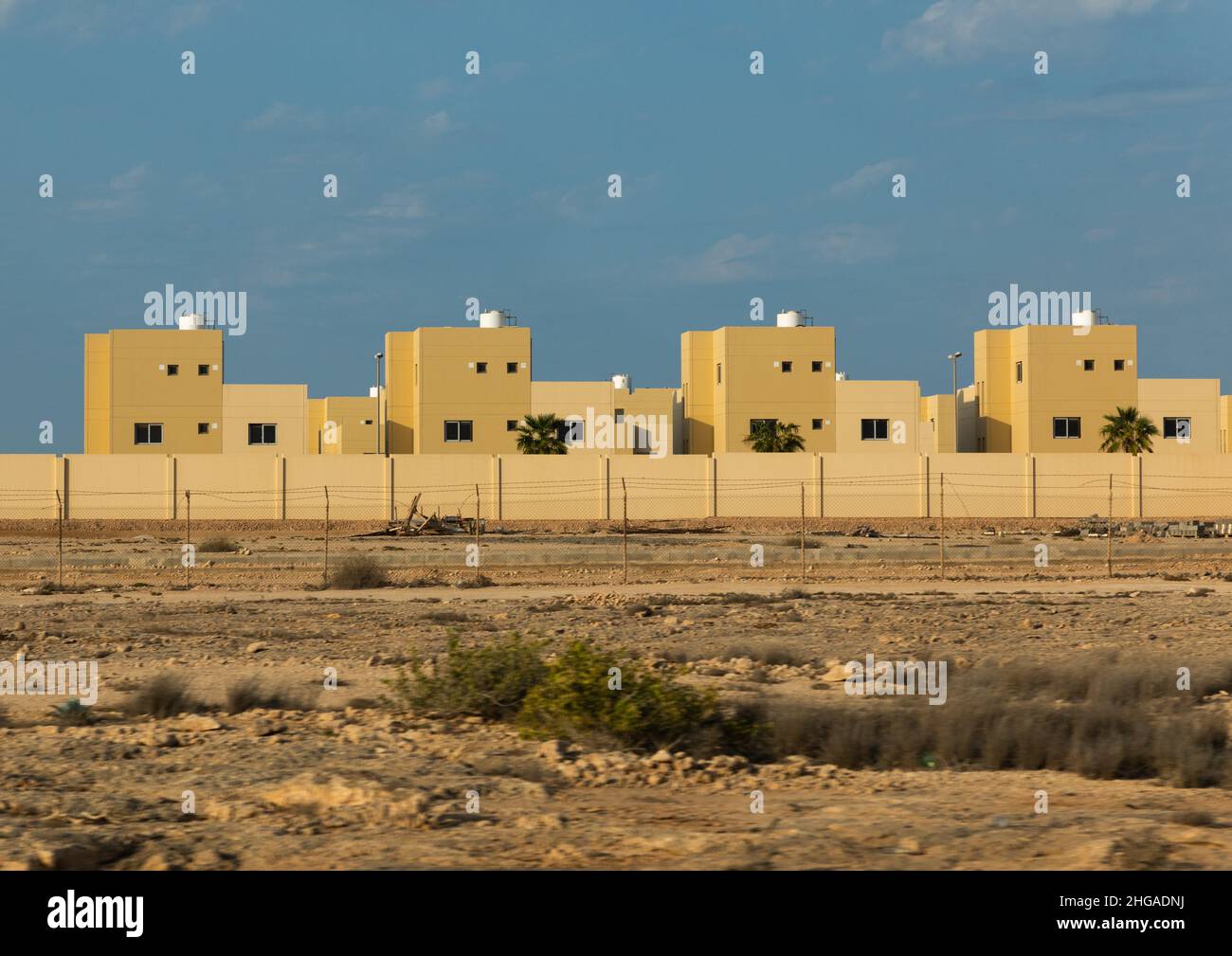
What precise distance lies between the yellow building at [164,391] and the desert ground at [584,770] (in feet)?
147

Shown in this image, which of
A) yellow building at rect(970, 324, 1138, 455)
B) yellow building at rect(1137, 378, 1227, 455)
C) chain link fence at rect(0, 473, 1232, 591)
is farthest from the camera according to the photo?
yellow building at rect(1137, 378, 1227, 455)

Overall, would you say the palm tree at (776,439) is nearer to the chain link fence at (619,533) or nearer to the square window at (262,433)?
the chain link fence at (619,533)

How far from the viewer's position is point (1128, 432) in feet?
214

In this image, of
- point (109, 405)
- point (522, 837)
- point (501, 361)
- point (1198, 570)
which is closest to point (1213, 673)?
point (522, 837)

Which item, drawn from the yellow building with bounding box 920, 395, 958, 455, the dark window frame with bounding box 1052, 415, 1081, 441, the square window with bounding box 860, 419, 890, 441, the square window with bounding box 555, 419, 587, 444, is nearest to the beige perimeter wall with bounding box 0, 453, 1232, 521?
the dark window frame with bounding box 1052, 415, 1081, 441

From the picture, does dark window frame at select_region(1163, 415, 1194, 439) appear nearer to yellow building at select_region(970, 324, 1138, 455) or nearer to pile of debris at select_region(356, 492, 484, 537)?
yellow building at select_region(970, 324, 1138, 455)

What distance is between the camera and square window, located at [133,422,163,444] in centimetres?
6291

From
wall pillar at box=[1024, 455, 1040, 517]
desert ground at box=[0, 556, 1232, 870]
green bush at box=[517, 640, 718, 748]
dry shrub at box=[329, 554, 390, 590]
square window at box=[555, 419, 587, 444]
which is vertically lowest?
desert ground at box=[0, 556, 1232, 870]

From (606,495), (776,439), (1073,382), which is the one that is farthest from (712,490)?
(1073,382)

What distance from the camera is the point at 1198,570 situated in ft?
106

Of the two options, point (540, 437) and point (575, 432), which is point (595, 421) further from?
point (540, 437)

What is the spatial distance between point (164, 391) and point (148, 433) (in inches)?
82.0

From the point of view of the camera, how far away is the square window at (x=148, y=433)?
62.9 m

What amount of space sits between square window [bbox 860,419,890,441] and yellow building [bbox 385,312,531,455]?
63.2 ft
